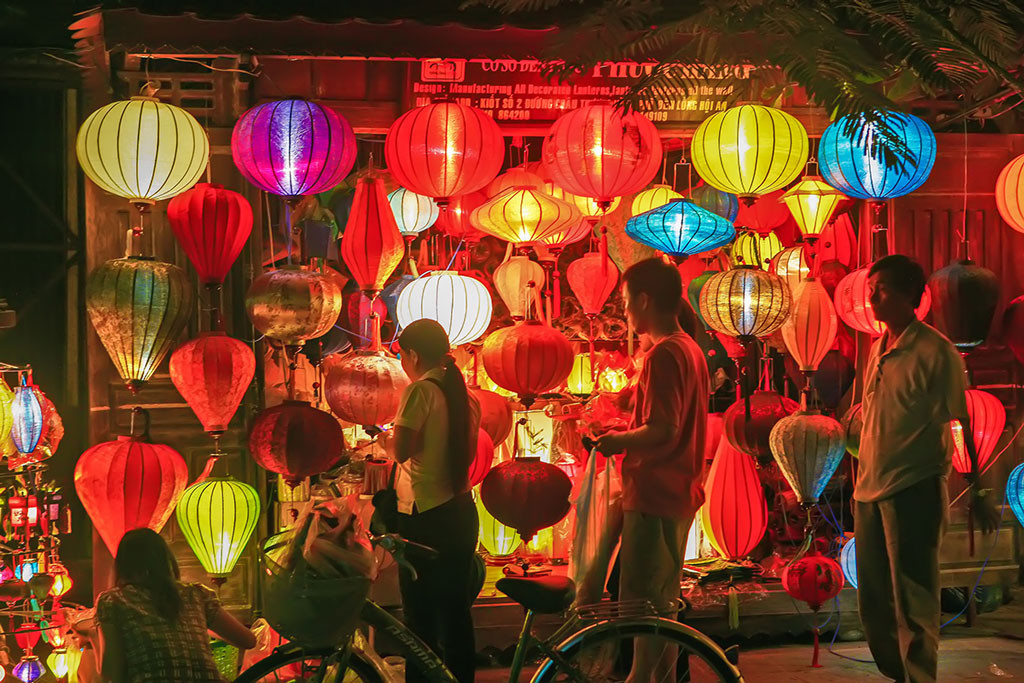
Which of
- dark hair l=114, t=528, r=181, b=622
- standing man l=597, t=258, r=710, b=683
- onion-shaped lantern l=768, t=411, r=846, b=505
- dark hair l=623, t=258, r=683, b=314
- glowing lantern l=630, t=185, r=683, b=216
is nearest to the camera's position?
dark hair l=114, t=528, r=181, b=622

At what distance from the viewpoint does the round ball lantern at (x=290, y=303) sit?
5418 mm

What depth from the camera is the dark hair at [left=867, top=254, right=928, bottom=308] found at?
5496mm

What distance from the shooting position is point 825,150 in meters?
5.91

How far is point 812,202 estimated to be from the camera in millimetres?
6656

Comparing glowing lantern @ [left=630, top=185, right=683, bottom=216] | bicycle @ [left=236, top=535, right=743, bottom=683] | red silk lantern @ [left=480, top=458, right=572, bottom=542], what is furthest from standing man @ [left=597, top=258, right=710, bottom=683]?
glowing lantern @ [left=630, top=185, right=683, bottom=216]

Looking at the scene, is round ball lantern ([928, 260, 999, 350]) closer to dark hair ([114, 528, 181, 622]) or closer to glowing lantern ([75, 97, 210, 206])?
glowing lantern ([75, 97, 210, 206])

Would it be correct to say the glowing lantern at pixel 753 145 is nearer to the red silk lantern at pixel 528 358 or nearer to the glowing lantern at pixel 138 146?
the red silk lantern at pixel 528 358

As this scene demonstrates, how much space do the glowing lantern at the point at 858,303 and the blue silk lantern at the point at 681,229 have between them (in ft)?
3.03

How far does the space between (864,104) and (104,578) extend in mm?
5521

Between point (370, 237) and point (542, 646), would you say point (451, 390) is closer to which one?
point (370, 237)

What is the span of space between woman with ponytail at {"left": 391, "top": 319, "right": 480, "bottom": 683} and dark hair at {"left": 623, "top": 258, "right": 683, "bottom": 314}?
0.95 meters

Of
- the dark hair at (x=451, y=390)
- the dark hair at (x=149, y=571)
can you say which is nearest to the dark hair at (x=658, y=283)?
the dark hair at (x=451, y=390)

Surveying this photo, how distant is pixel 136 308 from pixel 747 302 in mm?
3134

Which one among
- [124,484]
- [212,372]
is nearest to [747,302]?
[212,372]
